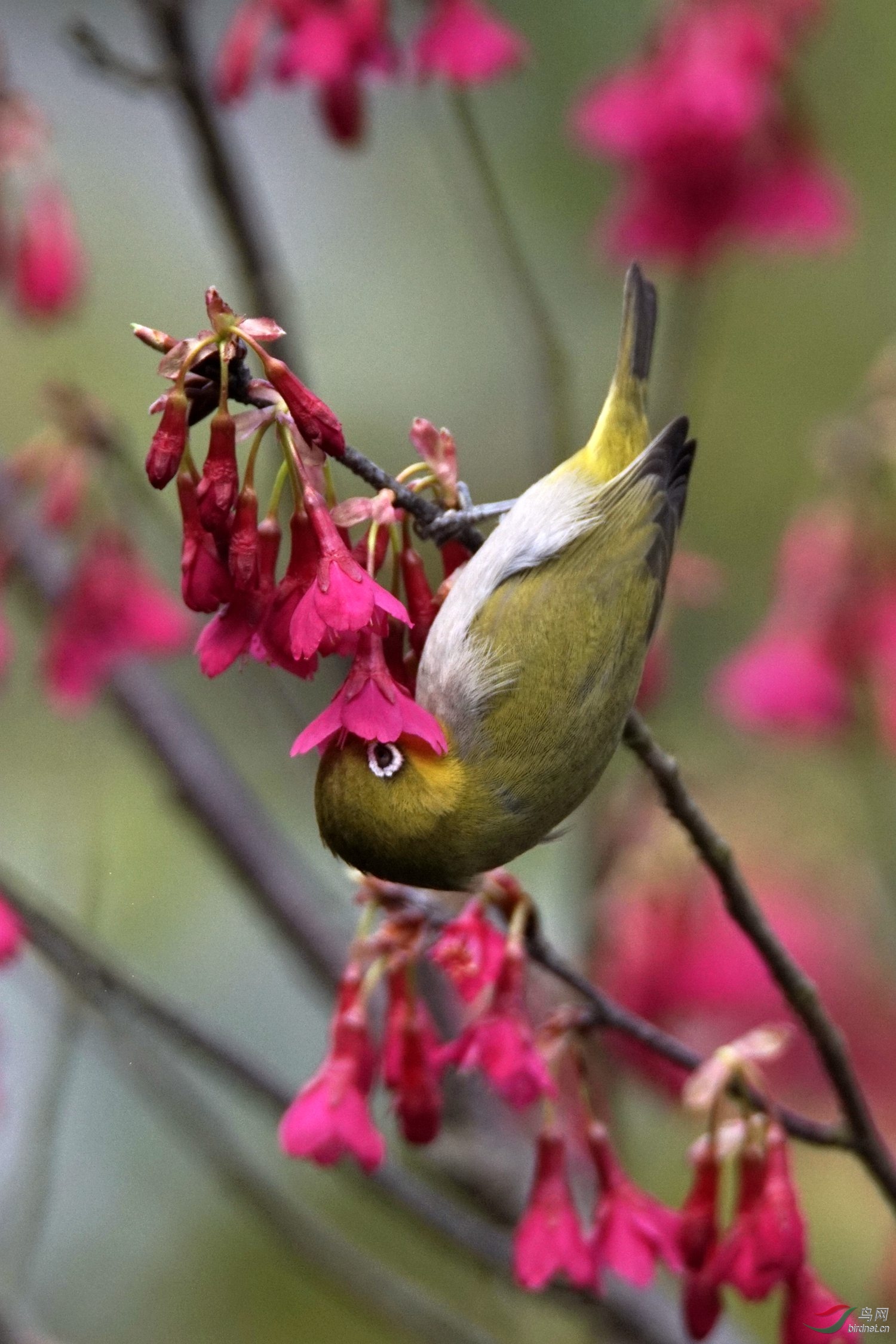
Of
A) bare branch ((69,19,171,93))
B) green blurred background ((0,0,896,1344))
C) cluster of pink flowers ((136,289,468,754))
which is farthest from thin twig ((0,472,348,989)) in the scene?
cluster of pink flowers ((136,289,468,754))

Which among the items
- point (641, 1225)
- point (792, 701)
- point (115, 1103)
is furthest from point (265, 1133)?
point (641, 1225)

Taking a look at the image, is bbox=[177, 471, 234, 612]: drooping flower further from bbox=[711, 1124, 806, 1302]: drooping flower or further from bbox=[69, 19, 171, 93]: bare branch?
bbox=[69, 19, 171, 93]: bare branch

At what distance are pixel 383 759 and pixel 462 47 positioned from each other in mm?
968

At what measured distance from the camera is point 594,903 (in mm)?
2002

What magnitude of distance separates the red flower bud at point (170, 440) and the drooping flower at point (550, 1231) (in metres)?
0.64

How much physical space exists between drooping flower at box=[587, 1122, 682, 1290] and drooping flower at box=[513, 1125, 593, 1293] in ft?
0.06

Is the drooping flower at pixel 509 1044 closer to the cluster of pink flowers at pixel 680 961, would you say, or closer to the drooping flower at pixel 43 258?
the cluster of pink flowers at pixel 680 961

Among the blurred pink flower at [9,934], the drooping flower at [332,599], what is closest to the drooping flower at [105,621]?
the blurred pink flower at [9,934]

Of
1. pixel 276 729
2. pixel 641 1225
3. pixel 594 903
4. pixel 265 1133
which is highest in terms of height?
pixel 276 729

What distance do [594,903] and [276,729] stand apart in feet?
1.56

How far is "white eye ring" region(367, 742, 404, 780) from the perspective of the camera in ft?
3.66

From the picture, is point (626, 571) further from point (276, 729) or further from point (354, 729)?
point (276, 729)

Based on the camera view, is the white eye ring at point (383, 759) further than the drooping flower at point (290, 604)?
Yes

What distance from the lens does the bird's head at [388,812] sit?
1.10m
